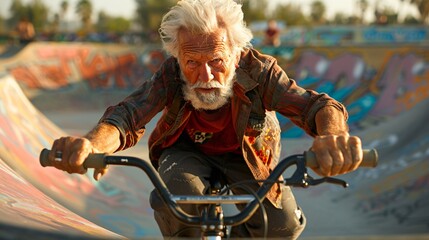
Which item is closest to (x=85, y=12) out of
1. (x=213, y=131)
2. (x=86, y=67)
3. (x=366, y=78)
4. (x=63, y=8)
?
(x=63, y=8)

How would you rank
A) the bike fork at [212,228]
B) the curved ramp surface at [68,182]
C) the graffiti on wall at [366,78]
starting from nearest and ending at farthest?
the bike fork at [212,228] < the curved ramp surface at [68,182] < the graffiti on wall at [366,78]

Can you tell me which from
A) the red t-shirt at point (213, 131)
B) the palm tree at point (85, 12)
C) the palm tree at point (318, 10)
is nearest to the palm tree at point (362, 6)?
the palm tree at point (318, 10)

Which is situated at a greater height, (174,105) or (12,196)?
(174,105)

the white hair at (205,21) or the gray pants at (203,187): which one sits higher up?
the white hair at (205,21)

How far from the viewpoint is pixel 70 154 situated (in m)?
2.44

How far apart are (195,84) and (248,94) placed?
1.14 feet

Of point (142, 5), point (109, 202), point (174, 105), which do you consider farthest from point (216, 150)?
point (142, 5)

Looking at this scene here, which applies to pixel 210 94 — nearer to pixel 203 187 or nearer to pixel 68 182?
pixel 203 187

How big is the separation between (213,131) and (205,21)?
652 millimetres

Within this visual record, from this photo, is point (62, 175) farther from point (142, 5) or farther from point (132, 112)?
point (142, 5)

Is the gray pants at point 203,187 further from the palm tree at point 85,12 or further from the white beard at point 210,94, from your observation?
the palm tree at point 85,12

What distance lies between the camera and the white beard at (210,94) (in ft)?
9.83

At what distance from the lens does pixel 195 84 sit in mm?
2994

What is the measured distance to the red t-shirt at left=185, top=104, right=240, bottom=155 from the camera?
3328mm
